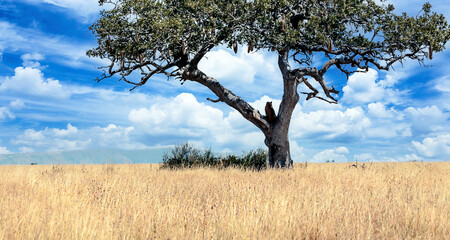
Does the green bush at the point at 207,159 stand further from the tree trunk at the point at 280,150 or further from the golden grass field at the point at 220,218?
the golden grass field at the point at 220,218

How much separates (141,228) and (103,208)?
1810 mm

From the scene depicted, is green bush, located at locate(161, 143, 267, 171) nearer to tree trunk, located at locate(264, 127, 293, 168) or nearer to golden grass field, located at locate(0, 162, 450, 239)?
tree trunk, located at locate(264, 127, 293, 168)

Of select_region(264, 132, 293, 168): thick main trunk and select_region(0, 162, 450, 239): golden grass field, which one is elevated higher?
select_region(264, 132, 293, 168): thick main trunk

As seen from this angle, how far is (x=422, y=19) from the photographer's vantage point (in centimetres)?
1667

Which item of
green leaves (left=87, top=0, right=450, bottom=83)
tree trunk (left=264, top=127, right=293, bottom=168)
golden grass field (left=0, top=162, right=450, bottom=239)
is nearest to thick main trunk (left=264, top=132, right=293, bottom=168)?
tree trunk (left=264, top=127, right=293, bottom=168)

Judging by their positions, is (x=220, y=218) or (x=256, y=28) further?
(x=256, y=28)

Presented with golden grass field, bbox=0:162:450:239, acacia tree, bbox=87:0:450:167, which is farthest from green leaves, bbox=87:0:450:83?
golden grass field, bbox=0:162:450:239

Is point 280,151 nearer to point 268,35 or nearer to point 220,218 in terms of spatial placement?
point 268,35

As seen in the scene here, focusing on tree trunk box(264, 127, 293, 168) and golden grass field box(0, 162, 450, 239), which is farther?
tree trunk box(264, 127, 293, 168)

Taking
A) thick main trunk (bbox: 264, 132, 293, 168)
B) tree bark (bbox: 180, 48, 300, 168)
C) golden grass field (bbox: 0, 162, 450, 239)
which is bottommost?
golden grass field (bbox: 0, 162, 450, 239)

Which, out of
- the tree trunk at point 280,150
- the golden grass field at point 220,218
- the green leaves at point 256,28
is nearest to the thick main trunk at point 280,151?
the tree trunk at point 280,150

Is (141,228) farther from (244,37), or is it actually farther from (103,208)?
(244,37)

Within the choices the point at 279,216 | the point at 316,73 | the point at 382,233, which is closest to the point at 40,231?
the point at 279,216

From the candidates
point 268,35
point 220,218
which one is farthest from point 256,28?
point 220,218
